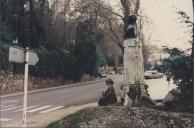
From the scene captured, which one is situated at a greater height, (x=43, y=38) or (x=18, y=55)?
(x=43, y=38)

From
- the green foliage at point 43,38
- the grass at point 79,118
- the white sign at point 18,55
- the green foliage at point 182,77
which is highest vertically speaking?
the green foliage at point 43,38

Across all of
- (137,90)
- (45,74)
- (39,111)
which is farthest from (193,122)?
(45,74)

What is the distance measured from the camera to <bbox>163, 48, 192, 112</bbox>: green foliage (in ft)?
47.8

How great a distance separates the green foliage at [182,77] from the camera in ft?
47.8

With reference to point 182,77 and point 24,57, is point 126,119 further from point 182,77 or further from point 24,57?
point 182,77

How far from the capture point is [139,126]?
1162 cm

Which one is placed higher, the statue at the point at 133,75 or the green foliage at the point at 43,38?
the green foliage at the point at 43,38

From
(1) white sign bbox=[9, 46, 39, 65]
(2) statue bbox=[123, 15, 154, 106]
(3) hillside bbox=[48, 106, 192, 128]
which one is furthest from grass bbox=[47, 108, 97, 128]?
(1) white sign bbox=[9, 46, 39, 65]

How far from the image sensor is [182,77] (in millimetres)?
14766

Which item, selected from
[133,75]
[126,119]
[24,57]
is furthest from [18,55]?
[133,75]

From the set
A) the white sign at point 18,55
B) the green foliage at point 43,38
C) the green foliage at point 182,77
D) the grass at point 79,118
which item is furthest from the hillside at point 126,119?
the green foliage at point 43,38

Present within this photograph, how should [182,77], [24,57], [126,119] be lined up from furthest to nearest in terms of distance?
[182,77]
[126,119]
[24,57]

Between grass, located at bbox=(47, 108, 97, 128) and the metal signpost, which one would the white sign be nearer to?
the metal signpost

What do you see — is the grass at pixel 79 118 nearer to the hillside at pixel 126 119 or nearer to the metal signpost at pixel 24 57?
the hillside at pixel 126 119
